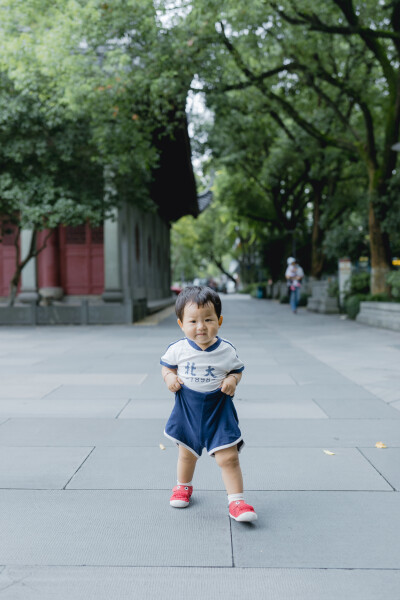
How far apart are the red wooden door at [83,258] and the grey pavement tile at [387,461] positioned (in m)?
16.0

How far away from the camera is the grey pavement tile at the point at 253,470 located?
3.49 m

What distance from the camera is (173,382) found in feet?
9.86

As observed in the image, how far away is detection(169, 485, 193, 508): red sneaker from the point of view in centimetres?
311

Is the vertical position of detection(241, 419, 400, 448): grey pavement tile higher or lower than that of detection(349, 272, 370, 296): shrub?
lower

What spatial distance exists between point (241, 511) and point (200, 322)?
945 millimetres

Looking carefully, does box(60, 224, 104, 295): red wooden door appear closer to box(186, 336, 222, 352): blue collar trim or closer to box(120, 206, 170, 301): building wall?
box(120, 206, 170, 301): building wall

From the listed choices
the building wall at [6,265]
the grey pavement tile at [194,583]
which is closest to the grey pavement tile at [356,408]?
the grey pavement tile at [194,583]

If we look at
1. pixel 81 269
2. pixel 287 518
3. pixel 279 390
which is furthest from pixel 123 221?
pixel 287 518

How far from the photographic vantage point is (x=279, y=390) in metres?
6.56

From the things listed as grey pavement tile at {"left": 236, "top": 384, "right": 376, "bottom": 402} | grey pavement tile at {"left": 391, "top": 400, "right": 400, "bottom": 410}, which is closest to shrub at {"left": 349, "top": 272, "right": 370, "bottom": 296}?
grey pavement tile at {"left": 236, "top": 384, "right": 376, "bottom": 402}

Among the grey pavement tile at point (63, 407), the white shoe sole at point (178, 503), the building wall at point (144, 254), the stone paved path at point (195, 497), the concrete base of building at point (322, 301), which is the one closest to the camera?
the stone paved path at point (195, 497)

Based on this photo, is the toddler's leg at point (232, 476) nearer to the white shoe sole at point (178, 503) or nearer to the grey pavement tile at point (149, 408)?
the white shoe sole at point (178, 503)

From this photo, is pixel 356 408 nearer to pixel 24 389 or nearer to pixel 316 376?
pixel 316 376

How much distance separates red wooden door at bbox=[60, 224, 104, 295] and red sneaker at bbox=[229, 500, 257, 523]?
55.4 feet
